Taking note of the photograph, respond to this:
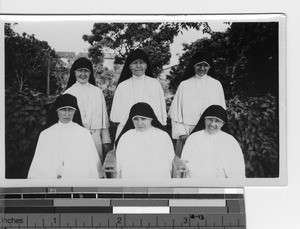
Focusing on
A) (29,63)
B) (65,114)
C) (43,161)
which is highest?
(29,63)

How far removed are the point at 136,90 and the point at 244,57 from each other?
0.27 metres

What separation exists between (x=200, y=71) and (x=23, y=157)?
467 millimetres

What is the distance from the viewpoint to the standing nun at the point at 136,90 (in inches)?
54.2

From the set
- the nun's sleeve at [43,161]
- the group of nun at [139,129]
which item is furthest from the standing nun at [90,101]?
the nun's sleeve at [43,161]

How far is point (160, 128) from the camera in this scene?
1.38 m

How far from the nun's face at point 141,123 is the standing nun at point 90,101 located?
67 mm

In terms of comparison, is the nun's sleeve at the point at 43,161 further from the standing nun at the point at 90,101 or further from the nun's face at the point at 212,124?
the nun's face at the point at 212,124

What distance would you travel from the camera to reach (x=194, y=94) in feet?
4.52

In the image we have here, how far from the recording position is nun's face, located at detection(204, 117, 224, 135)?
138 centimetres

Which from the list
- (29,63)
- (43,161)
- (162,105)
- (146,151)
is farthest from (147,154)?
(29,63)

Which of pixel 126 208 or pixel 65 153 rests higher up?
pixel 65 153

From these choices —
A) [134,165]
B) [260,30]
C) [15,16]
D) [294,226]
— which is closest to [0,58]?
[15,16]

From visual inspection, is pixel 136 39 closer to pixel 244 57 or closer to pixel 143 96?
pixel 143 96
